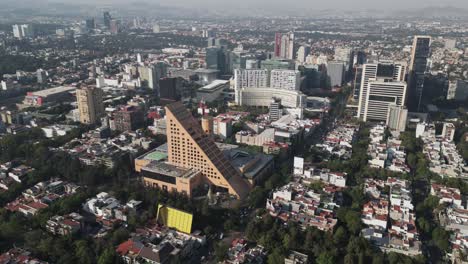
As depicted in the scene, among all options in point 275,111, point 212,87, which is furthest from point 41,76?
point 275,111

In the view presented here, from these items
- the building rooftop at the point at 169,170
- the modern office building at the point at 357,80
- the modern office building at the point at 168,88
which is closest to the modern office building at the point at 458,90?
the modern office building at the point at 357,80

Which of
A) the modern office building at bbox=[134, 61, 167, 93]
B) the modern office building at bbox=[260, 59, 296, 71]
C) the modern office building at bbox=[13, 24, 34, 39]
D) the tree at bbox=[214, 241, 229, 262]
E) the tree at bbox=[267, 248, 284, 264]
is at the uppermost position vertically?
the modern office building at bbox=[13, 24, 34, 39]

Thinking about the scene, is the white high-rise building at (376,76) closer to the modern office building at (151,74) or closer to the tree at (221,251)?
the tree at (221,251)

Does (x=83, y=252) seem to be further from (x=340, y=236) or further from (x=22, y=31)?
(x=22, y=31)

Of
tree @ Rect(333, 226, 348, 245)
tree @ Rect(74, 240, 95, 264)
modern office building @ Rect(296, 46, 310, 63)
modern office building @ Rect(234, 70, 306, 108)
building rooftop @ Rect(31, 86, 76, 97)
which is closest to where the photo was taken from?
tree @ Rect(74, 240, 95, 264)

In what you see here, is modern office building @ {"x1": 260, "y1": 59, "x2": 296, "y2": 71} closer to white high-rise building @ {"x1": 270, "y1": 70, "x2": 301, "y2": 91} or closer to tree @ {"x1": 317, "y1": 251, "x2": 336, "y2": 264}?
white high-rise building @ {"x1": 270, "y1": 70, "x2": 301, "y2": 91}

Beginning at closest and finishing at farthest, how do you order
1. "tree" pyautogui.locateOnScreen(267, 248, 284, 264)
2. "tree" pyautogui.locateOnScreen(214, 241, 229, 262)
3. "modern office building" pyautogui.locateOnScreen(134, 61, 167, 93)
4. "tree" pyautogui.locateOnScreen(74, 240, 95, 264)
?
"tree" pyautogui.locateOnScreen(267, 248, 284, 264)
"tree" pyautogui.locateOnScreen(74, 240, 95, 264)
"tree" pyautogui.locateOnScreen(214, 241, 229, 262)
"modern office building" pyautogui.locateOnScreen(134, 61, 167, 93)

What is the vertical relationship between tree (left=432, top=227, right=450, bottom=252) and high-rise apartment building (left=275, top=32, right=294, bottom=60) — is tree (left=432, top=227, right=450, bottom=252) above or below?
below

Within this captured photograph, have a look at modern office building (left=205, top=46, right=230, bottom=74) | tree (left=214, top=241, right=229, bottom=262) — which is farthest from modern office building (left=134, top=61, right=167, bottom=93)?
tree (left=214, top=241, right=229, bottom=262)
